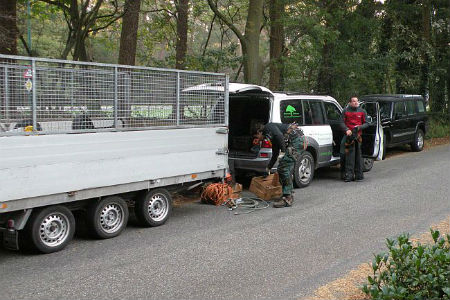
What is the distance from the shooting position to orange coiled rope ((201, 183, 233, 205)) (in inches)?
345

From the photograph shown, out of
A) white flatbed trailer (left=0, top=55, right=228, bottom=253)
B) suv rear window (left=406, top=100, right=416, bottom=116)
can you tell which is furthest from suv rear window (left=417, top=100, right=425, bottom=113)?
white flatbed trailer (left=0, top=55, right=228, bottom=253)

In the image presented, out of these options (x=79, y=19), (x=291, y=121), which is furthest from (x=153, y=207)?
(x=79, y=19)

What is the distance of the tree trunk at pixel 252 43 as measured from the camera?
13.5 m

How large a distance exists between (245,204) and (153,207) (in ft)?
6.77

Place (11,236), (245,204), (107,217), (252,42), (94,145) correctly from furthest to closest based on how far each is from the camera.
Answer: (252,42)
(245,204)
(107,217)
(94,145)
(11,236)

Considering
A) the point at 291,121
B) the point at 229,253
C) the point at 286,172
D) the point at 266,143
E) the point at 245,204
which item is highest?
the point at 291,121

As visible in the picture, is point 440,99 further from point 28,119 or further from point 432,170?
point 28,119

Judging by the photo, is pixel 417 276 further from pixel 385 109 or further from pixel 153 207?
pixel 385 109

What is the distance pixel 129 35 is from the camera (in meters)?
11.0

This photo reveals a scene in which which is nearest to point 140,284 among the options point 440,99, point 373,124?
point 373,124

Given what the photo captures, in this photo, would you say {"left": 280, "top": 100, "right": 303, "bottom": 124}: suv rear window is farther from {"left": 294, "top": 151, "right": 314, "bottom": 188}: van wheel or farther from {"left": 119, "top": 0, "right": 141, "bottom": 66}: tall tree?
{"left": 119, "top": 0, "right": 141, "bottom": 66}: tall tree

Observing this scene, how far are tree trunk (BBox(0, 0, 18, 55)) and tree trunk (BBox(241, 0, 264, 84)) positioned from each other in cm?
613

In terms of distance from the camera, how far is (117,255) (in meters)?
5.88

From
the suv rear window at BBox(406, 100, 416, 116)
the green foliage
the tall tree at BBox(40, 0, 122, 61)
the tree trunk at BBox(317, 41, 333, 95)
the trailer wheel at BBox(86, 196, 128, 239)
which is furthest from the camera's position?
the green foliage
